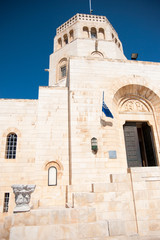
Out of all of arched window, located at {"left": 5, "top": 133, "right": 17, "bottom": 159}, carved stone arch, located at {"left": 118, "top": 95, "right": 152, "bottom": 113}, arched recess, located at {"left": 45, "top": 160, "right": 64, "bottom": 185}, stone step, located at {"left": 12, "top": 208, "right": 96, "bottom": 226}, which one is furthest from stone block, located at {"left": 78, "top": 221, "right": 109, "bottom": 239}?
carved stone arch, located at {"left": 118, "top": 95, "right": 152, "bottom": 113}

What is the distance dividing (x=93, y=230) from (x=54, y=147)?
560cm

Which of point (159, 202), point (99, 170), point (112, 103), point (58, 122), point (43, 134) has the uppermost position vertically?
point (112, 103)

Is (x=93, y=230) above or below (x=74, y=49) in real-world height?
below

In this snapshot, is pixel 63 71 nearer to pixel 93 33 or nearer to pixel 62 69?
pixel 62 69

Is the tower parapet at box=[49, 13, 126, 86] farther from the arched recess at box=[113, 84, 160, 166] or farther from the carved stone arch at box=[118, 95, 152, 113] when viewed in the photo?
the carved stone arch at box=[118, 95, 152, 113]

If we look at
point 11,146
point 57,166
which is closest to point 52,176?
point 57,166

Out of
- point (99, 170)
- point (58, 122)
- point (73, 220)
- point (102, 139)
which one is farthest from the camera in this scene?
point (58, 122)

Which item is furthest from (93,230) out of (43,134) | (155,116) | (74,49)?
(74,49)

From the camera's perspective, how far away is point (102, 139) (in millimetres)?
10242

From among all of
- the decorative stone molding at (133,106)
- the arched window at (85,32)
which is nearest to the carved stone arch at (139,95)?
the decorative stone molding at (133,106)

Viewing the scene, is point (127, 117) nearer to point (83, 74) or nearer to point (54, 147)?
point (83, 74)

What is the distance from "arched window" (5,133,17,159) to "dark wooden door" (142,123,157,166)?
9754mm

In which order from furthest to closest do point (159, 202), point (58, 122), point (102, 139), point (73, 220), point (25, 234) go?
point (58, 122) → point (102, 139) → point (159, 202) → point (73, 220) → point (25, 234)

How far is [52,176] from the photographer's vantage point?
993cm
